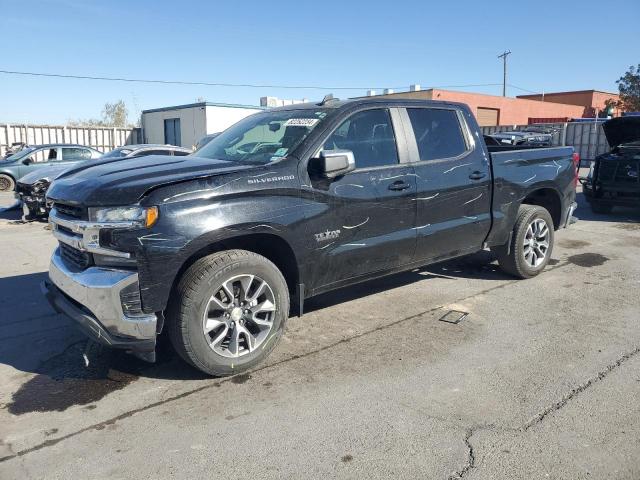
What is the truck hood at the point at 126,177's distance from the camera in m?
3.40

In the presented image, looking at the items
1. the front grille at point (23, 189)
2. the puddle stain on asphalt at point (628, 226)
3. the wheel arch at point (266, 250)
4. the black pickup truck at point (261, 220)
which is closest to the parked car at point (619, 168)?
the puddle stain on asphalt at point (628, 226)

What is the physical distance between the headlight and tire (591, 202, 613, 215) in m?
10.3

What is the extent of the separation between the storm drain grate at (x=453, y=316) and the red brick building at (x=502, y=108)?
3440 cm

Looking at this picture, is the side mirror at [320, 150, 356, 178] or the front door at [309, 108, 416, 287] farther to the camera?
the front door at [309, 108, 416, 287]

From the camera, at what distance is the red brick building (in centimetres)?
3894

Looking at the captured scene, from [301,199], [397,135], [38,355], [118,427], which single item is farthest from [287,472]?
[397,135]

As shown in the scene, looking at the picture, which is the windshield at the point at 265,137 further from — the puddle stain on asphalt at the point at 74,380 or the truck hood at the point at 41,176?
the truck hood at the point at 41,176

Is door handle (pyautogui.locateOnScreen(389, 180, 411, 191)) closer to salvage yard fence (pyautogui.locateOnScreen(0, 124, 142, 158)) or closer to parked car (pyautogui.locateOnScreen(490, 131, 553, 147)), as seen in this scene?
parked car (pyautogui.locateOnScreen(490, 131, 553, 147))

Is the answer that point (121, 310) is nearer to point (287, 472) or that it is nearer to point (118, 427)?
point (118, 427)

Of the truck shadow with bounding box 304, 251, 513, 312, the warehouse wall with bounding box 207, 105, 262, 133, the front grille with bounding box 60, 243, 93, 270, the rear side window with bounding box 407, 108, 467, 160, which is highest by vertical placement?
the warehouse wall with bounding box 207, 105, 262, 133

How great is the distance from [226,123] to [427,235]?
27.6 meters

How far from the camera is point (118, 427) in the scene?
317 centimetres

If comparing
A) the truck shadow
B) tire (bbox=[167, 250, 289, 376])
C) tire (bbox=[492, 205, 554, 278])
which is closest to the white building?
the truck shadow

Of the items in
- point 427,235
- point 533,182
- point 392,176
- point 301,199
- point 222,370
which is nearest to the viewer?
point 222,370
